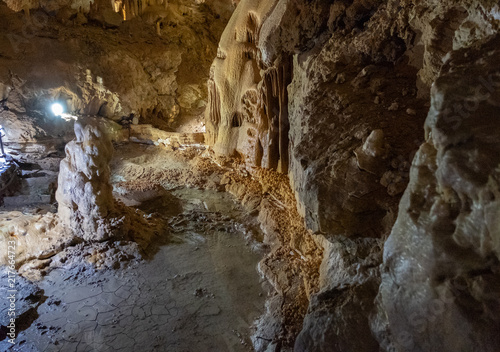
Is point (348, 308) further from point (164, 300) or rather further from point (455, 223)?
point (164, 300)

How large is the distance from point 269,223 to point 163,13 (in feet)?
37.8

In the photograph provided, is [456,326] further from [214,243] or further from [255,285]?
[214,243]

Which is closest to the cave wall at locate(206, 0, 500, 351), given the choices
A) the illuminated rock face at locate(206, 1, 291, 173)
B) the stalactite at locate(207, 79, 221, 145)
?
the illuminated rock face at locate(206, 1, 291, 173)

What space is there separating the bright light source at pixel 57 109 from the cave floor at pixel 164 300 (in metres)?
7.30

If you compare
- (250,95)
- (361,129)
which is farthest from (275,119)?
(361,129)

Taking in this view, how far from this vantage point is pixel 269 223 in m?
6.10

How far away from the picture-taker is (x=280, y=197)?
22.2 ft

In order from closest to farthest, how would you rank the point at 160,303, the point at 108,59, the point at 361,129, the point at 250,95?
the point at 361,129 < the point at 160,303 < the point at 250,95 < the point at 108,59

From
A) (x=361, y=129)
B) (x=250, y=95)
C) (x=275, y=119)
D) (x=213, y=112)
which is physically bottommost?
(x=361, y=129)

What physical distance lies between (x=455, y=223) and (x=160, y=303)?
145 inches

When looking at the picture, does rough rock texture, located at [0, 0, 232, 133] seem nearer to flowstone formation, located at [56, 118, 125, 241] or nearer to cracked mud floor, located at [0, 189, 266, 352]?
flowstone formation, located at [56, 118, 125, 241]

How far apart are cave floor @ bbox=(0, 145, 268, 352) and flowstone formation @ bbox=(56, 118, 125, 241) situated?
71cm

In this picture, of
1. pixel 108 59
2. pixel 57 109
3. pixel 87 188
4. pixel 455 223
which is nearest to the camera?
pixel 455 223

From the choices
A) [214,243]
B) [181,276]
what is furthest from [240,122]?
[181,276]
